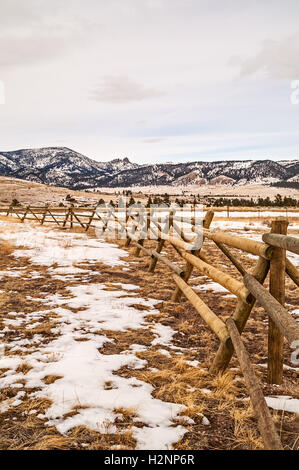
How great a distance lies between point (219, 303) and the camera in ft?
19.9

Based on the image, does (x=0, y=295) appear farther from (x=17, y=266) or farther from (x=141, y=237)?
(x=141, y=237)

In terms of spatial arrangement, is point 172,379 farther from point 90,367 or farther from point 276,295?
point 276,295

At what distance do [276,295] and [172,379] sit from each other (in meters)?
1.42

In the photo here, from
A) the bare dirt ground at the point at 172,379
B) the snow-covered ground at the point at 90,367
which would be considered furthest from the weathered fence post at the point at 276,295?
the snow-covered ground at the point at 90,367

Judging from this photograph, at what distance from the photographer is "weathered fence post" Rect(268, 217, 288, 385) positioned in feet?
10.1

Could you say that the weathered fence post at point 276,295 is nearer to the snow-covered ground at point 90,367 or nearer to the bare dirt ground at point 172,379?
the bare dirt ground at point 172,379

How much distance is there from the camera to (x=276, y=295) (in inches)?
125

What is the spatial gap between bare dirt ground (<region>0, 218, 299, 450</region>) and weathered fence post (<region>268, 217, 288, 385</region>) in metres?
0.16

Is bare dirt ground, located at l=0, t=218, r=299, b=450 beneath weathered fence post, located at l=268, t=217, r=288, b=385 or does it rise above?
beneath

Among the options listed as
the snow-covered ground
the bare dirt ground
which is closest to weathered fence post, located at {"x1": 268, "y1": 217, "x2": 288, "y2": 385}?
the bare dirt ground

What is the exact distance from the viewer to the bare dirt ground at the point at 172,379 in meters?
2.32

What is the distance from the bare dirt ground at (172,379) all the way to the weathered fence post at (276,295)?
16 cm

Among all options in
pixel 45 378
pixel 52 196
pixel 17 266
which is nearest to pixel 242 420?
pixel 45 378

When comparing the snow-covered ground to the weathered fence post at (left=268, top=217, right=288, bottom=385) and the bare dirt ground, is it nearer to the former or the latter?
the bare dirt ground
